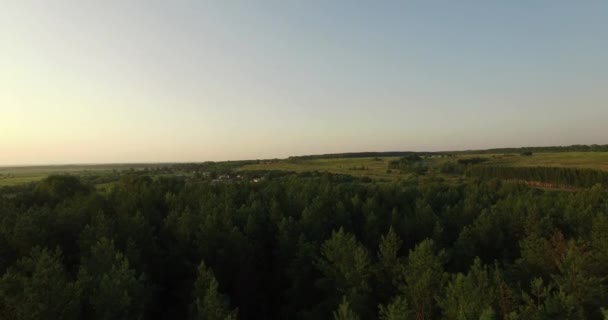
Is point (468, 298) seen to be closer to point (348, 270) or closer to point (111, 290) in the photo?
point (348, 270)

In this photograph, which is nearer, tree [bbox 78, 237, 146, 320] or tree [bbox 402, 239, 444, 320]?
tree [bbox 78, 237, 146, 320]

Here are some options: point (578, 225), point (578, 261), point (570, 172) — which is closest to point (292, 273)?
point (578, 261)

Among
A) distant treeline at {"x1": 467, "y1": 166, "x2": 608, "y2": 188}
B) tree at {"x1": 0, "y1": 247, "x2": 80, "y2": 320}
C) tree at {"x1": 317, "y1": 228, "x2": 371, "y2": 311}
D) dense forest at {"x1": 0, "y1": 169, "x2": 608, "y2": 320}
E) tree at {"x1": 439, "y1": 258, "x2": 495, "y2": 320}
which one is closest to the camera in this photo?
tree at {"x1": 0, "y1": 247, "x2": 80, "y2": 320}

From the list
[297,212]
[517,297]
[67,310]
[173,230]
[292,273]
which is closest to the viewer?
[67,310]

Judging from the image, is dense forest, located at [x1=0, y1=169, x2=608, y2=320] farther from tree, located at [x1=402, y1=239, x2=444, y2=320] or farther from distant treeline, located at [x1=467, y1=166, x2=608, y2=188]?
distant treeline, located at [x1=467, y1=166, x2=608, y2=188]

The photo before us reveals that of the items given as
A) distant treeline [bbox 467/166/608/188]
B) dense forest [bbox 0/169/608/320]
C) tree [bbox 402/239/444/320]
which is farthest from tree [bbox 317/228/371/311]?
distant treeline [bbox 467/166/608/188]

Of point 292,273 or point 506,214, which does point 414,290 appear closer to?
point 292,273

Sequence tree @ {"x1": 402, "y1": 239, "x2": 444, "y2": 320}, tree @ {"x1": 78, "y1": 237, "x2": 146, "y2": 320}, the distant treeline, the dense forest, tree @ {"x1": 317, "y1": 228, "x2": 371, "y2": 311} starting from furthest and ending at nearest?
1. the distant treeline
2. tree @ {"x1": 317, "y1": 228, "x2": 371, "y2": 311}
3. tree @ {"x1": 402, "y1": 239, "x2": 444, "y2": 320}
4. the dense forest
5. tree @ {"x1": 78, "y1": 237, "x2": 146, "y2": 320}
